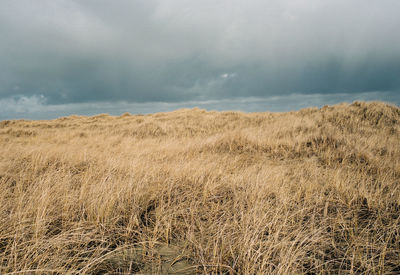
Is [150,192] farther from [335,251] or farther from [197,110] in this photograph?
[197,110]

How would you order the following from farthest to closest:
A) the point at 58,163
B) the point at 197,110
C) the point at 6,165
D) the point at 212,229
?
the point at 197,110 → the point at 58,163 → the point at 6,165 → the point at 212,229

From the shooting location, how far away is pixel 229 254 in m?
1.63

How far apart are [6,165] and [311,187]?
5.79 m

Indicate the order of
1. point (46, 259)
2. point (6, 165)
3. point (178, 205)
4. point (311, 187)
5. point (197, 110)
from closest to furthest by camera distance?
1. point (46, 259)
2. point (178, 205)
3. point (311, 187)
4. point (6, 165)
5. point (197, 110)

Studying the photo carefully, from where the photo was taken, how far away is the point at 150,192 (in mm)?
2797

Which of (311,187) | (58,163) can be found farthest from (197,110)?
(311,187)

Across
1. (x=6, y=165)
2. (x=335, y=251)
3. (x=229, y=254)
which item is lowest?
(x=335, y=251)

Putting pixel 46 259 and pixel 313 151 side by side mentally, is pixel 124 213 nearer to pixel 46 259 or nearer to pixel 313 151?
pixel 46 259

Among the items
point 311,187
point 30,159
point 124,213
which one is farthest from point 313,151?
point 30,159

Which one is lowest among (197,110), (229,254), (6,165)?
(229,254)

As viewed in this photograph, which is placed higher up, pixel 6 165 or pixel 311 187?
pixel 6 165

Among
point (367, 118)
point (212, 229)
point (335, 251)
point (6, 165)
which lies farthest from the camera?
point (367, 118)

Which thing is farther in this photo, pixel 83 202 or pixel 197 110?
pixel 197 110

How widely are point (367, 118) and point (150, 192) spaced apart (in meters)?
11.3
